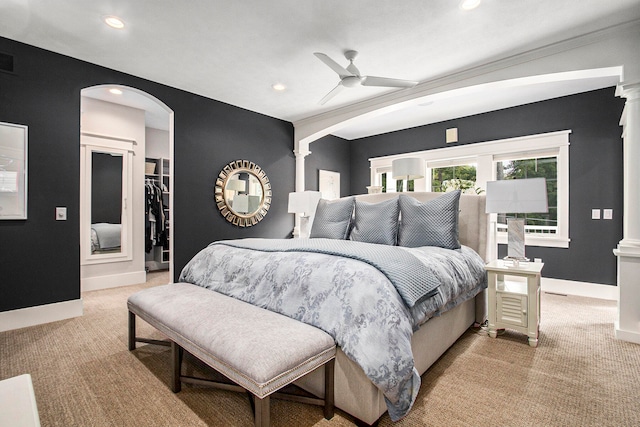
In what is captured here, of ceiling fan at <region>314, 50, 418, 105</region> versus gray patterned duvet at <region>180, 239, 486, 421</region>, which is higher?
ceiling fan at <region>314, 50, 418, 105</region>

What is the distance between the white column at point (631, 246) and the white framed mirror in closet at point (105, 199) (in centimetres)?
587

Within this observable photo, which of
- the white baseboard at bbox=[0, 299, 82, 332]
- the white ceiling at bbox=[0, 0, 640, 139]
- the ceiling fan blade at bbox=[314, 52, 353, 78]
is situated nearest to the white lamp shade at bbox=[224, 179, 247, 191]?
the white ceiling at bbox=[0, 0, 640, 139]

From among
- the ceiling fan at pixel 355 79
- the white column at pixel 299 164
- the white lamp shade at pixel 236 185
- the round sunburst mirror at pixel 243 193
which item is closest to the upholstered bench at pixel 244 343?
the ceiling fan at pixel 355 79

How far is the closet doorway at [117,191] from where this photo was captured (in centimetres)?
436

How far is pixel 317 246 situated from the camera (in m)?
2.11

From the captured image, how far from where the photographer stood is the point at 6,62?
289 centimetres

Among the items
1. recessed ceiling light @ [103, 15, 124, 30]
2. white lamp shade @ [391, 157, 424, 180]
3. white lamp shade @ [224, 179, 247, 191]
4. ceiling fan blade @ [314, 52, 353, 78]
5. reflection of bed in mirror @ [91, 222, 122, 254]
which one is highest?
recessed ceiling light @ [103, 15, 124, 30]

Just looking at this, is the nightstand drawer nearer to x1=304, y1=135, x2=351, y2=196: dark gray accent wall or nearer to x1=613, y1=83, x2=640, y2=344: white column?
x1=613, y1=83, x2=640, y2=344: white column

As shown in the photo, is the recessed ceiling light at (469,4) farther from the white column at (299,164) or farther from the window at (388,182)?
the window at (388,182)

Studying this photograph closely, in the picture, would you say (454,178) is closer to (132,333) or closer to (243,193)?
(243,193)

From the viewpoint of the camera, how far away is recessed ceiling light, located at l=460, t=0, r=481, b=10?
7.77 feet

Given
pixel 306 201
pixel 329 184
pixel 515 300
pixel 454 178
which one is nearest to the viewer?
pixel 515 300

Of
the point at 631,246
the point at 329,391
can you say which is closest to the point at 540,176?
the point at 631,246

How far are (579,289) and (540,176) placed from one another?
1637mm
